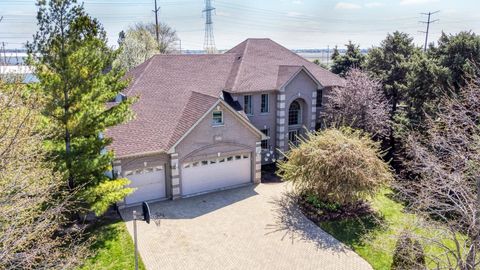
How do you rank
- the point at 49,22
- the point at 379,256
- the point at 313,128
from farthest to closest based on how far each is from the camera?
the point at 313,128 → the point at 379,256 → the point at 49,22

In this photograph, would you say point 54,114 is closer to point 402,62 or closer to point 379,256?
point 379,256

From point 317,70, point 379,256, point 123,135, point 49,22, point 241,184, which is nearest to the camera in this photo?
point 49,22

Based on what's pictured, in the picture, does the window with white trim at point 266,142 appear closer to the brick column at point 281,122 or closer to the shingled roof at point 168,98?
the brick column at point 281,122

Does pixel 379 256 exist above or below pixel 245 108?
below

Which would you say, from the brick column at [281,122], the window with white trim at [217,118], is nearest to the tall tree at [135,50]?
the brick column at [281,122]

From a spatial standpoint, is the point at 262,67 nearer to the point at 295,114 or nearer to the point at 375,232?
the point at 295,114

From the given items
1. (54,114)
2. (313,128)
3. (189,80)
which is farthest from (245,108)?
(54,114)
